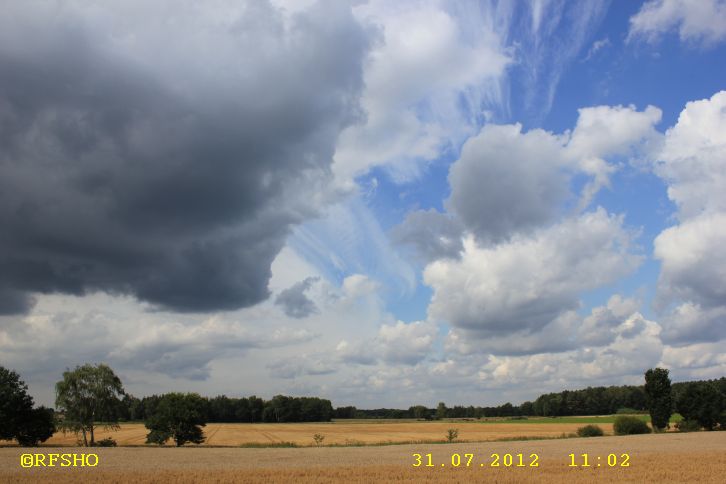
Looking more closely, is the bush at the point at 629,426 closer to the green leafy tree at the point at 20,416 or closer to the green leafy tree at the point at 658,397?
the green leafy tree at the point at 658,397

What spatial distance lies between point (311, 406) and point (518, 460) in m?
157

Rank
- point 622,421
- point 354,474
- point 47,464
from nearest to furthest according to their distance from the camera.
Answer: point 354,474 < point 47,464 < point 622,421

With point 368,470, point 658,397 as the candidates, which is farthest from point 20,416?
point 658,397

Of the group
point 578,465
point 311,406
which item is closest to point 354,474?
point 578,465

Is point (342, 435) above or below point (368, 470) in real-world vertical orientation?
below

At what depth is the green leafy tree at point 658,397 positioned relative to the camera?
99875 mm

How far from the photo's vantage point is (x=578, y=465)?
43969 millimetres

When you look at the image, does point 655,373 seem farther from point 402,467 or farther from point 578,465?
point 402,467

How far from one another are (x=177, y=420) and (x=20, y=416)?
20256 millimetres

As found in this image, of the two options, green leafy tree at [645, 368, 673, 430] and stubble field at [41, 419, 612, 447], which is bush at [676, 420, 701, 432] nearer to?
green leafy tree at [645, 368, 673, 430]

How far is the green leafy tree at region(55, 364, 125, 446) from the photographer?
251 ft

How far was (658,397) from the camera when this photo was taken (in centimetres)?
10138

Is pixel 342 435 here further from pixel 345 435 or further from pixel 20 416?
pixel 20 416

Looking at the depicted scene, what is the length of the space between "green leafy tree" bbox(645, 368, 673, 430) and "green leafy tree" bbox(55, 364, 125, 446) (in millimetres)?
88609
